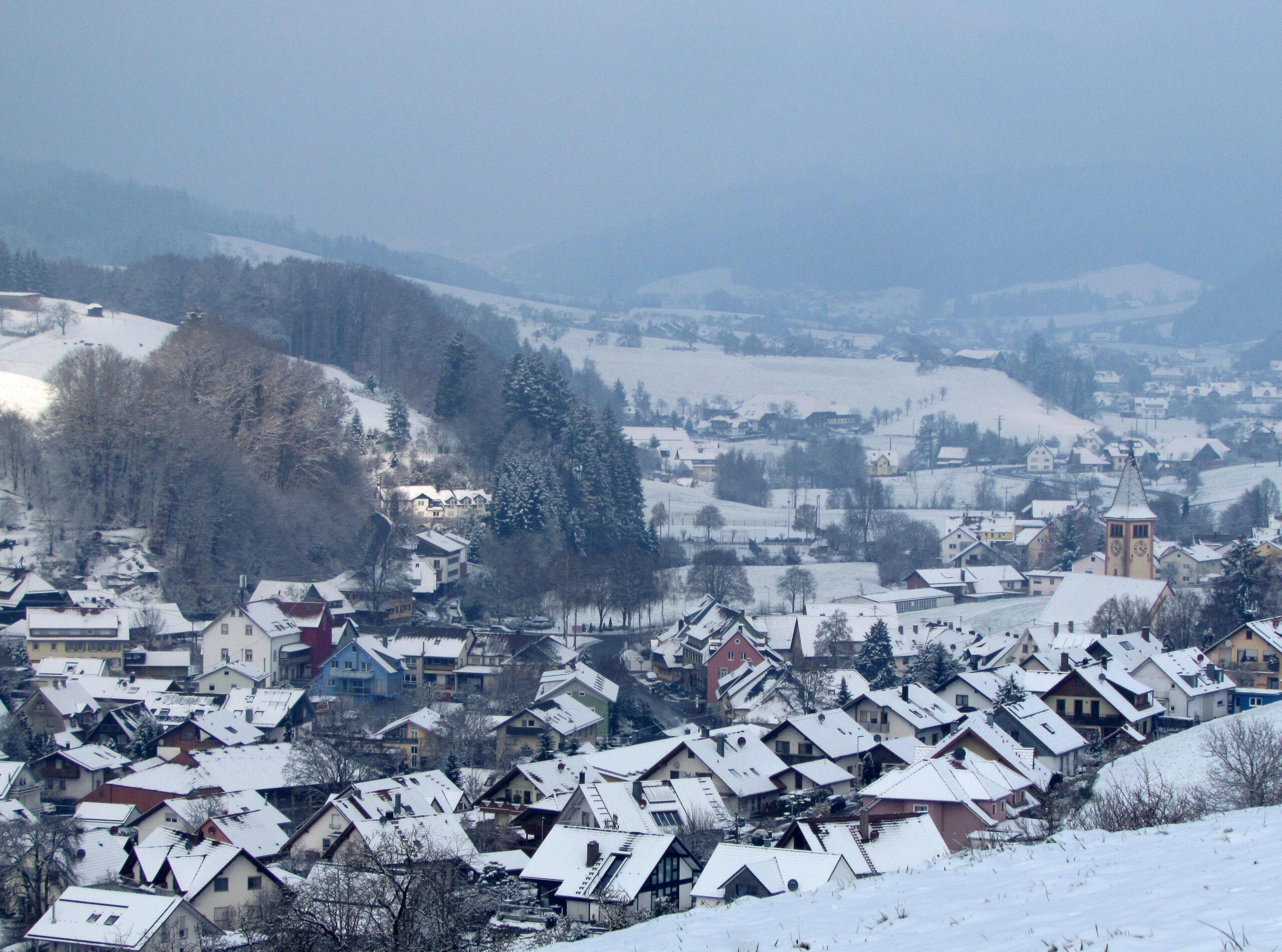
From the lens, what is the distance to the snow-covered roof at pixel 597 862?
19.8m

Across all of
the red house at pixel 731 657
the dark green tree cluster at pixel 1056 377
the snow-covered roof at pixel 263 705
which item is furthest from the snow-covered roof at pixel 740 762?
the dark green tree cluster at pixel 1056 377

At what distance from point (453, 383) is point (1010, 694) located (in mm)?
38325

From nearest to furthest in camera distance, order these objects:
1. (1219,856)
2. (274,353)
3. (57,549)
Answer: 1. (1219,856)
2. (57,549)
3. (274,353)

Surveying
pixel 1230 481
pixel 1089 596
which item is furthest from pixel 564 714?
pixel 1230 481

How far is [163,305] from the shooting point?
82.7 metres

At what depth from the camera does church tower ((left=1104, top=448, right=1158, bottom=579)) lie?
2068 inches

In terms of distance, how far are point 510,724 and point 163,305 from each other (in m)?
55.4

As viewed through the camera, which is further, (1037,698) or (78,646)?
(78,646)

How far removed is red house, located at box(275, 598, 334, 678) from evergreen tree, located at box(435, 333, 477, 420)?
73.9 ft

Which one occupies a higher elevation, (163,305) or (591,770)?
(163,305)

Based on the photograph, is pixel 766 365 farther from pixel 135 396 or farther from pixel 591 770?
pixel 591 770

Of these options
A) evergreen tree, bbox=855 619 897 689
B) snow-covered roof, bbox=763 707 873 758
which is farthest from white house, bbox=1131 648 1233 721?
snow-covered roof, bbox=763 707 873 758

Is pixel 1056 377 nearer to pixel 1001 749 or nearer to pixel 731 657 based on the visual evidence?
pixel 731 657

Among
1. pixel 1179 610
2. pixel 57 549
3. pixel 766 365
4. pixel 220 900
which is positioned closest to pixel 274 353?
pixel 57 549
